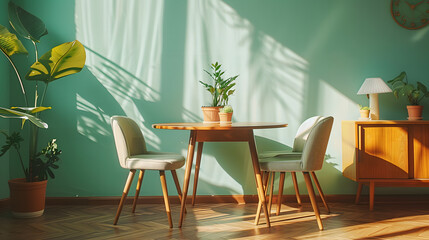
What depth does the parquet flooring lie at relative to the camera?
2.91m

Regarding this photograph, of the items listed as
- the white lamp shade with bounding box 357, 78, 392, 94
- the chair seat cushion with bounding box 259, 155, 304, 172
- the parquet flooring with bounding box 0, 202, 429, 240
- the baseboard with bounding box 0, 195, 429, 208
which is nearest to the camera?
the parquet flooring with bounding box 0, 202, 429, 240

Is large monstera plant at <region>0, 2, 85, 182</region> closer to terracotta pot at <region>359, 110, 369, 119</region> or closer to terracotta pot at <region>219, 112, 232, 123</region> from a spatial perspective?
terracotta pot at <region>219, 112, 232, 123</region>

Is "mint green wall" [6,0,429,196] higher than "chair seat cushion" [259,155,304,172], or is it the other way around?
"mint green wall" [6,0,429,196]

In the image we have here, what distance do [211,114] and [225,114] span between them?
0.19 meters

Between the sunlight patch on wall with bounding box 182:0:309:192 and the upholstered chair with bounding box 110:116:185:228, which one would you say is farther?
the sunlight patch on wall with bounding box 182:0:309:192

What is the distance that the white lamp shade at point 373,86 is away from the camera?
381 centimetres

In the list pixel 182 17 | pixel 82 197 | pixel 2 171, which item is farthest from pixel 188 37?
pixel 2 171

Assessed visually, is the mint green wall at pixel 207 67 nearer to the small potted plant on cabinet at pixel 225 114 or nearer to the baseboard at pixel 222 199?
the baseboard at pixel 222 199

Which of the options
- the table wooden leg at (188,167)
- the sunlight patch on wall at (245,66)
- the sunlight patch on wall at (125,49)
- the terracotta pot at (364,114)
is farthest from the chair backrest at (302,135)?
the sunlight patch on wall at (125,49)

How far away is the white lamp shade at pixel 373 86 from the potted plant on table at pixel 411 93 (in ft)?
0.54

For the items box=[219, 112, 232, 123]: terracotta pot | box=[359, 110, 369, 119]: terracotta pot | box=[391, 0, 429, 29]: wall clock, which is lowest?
box=[219, 112, 232, 123]: terracotta pot

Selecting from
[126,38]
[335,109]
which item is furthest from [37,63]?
[335,109]

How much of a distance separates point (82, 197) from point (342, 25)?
306 centimetres

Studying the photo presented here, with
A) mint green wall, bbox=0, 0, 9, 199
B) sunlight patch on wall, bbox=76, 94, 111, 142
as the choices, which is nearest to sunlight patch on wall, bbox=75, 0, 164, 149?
sunlight patch on wall, bbox=76, 94, 111, 142
